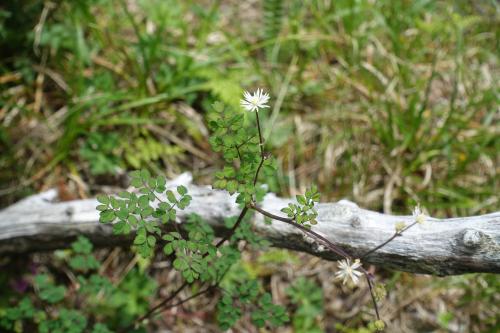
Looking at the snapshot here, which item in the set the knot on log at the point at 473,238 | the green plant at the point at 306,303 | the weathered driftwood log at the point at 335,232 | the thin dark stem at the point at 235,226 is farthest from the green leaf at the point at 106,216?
the green plant at the point at 306,303

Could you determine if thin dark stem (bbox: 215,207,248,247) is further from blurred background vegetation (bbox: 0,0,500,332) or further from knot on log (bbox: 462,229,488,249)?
blurred background vegetation (bbox: 0,0,500,332)

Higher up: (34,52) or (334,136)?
(34,52)

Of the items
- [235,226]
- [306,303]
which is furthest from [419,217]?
[306,303]

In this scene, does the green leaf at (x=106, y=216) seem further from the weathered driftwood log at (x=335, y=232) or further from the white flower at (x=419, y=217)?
the white flower at (x=419, y=217)

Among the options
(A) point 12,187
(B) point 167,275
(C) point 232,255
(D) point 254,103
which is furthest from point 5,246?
(D) point 254,103

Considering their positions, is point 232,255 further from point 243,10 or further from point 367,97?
point 243,10
